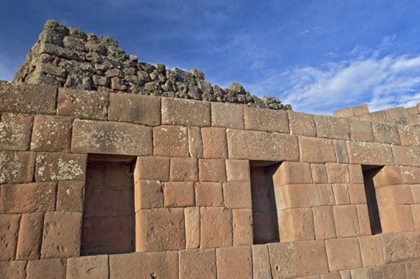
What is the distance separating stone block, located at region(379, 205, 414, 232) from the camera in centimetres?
577

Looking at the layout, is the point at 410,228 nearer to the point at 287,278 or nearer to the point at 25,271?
the point at 287,278

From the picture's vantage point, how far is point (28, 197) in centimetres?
367

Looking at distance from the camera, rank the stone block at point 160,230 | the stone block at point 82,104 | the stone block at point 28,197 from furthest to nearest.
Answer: the stone block at point 82,104 < the stone block at point 160,230 < the stone block at point 28,197

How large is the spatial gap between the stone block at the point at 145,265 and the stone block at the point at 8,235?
0.97 meters

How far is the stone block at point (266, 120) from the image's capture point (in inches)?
202

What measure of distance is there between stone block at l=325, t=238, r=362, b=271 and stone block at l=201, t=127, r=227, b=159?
204 cm

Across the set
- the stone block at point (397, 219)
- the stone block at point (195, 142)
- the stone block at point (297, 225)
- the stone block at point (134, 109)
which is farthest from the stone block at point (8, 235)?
the stone block at point (397, 219)

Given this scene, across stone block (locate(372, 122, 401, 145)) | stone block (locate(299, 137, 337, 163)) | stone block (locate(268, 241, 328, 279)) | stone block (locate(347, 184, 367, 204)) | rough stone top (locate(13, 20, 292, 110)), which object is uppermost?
rough stone top (locate(13, 20, 292, 110))

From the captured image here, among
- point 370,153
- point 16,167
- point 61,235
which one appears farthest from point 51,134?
point 370,153

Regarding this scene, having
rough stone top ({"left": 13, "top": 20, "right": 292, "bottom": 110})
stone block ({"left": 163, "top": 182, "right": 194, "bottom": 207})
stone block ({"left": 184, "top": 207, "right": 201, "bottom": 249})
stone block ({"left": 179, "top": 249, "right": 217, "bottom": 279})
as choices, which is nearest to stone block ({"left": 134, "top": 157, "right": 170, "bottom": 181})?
stone block ({"left": 163, "top": 182, "right": 194, "bottom": 207})

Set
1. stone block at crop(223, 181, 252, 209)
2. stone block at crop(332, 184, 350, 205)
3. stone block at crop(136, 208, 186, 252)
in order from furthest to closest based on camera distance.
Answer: stone block at crop(332, 184, 350, 205)
stone block at crop(223, 181, 252, 209)
stone block at crop(136, 208, 186, 252)

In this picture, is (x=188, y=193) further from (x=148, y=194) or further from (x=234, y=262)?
(x=234, y=262)

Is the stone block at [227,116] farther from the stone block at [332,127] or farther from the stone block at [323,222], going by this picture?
the stone block at [323,222]

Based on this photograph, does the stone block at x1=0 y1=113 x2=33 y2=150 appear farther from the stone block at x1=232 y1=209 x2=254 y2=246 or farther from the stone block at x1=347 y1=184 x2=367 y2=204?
the stone block at x1=347 y1=184 x2=367 y2=204
